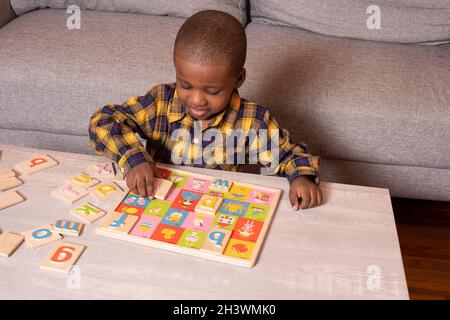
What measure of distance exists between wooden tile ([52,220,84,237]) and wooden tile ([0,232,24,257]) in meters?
0.06

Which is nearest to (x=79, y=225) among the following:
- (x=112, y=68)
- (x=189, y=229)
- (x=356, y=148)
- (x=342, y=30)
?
(x=189, y=229)

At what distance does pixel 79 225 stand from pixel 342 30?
3.89 ft

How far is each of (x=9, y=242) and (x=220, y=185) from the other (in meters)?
0.40

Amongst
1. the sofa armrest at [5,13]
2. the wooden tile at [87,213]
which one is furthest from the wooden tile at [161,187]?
the sofa armrest at [5,13]

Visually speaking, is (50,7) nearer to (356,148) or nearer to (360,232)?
(356,148)

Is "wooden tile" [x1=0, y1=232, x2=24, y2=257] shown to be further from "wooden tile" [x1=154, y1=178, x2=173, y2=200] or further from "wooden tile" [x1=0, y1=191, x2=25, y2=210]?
"wooden tile" [x1=154, y1=178, x2=173, y2=200]

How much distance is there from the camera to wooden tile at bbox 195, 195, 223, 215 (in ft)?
3.15

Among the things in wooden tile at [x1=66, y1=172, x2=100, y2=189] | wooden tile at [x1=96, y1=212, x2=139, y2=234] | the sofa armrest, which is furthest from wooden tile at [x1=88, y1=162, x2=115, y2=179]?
the sofa armrest

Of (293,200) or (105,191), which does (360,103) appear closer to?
(293,200)

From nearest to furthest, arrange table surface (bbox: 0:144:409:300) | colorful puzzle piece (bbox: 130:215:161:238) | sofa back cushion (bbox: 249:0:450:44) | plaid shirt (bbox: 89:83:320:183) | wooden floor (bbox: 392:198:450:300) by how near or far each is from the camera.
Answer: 1. table surface (bbox: 0:144:409:300)
2. colorful puzzle piece (bbox: 130:215:161:238)
3. plaid shirt (bbox: 89:83:320:183)
4. wooden floor (bbox: 392:198:450:300)
5. sofa back cushion (bbox: 249:0:450:44)

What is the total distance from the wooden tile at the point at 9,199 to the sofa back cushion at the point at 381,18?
45.2 inches

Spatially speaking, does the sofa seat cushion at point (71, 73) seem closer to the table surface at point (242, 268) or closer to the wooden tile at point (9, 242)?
the table surface at point (242, 268)

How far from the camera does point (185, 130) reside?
46.2 inches

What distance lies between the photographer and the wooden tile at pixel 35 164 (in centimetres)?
105
